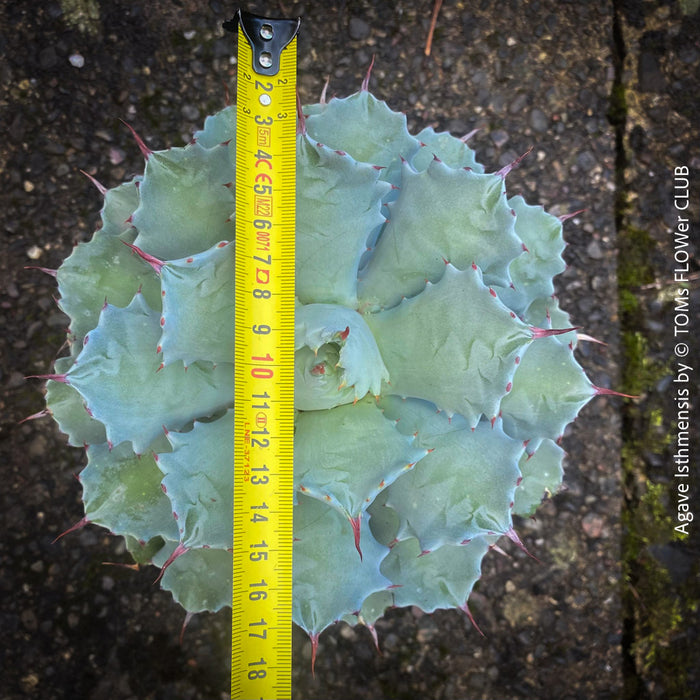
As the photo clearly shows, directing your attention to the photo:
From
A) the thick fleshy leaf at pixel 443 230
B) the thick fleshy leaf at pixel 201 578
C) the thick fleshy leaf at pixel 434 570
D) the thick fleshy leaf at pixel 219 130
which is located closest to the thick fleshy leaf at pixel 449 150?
the thick fleshy leaf at pixel 443 230

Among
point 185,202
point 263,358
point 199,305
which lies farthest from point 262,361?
point 185,202

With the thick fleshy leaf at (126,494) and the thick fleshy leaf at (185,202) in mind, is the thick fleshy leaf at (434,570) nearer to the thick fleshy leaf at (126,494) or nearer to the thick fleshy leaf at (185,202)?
the thick fleshy leaf at (126,494)

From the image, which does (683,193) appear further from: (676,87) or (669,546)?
(669,546)

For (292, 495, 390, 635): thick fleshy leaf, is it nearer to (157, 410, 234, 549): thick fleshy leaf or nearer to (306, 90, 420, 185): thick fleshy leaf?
(157, 410, 234, 549): thick fleshy leaf

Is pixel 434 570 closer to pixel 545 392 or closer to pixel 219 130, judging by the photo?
pixel 545 392

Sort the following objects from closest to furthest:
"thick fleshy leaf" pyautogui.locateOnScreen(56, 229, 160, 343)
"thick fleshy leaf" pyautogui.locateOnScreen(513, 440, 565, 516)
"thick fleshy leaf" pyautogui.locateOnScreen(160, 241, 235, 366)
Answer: "thick fleshy leaf" pyautogui.locateOnScreen(160, 241, 235, 366)
"thick fleshy leaf" pyautogui.locateOnScreen(56, 229, 160, 343)
"thick fleshy leaf" pyautogui.locateOnScreen(513, 440, 565, 516)

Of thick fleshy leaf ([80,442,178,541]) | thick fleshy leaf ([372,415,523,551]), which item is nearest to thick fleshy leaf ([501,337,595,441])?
thick fleshy leaf ([372,415,523,551])
